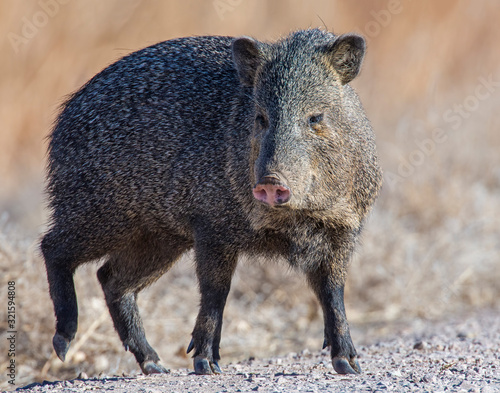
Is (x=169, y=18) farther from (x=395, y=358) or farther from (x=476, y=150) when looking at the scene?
(x=395, y=358)

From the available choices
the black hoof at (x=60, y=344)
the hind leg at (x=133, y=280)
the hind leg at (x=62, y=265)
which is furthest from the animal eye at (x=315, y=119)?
the black hoof at (x=60, y=344)

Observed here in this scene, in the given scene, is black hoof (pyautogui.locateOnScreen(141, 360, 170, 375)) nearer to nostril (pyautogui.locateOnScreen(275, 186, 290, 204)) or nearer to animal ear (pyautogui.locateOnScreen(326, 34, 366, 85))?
nostril (pyautogui.locateOnScreen(275, 186, 290, 204))

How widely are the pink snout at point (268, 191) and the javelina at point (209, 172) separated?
5cm

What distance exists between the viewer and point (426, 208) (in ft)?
26.1

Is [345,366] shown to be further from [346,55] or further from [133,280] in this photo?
[346,55]

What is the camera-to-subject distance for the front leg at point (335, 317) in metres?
4.15

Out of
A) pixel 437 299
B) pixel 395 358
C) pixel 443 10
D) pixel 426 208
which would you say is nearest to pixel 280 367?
pixel 395 358

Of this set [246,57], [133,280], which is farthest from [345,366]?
[246,57]

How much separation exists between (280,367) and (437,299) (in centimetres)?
302

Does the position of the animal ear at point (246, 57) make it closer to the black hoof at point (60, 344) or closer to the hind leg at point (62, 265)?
the hind leg at point (62, 265)

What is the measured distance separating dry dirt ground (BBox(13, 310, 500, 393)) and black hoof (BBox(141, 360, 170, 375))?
0.53 ft

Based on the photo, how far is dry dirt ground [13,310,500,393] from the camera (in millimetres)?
3626

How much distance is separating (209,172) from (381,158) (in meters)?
4.89

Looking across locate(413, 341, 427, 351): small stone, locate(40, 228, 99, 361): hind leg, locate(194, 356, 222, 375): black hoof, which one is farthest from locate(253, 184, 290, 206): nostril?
locate(413, 341, 427, 351): small stone
